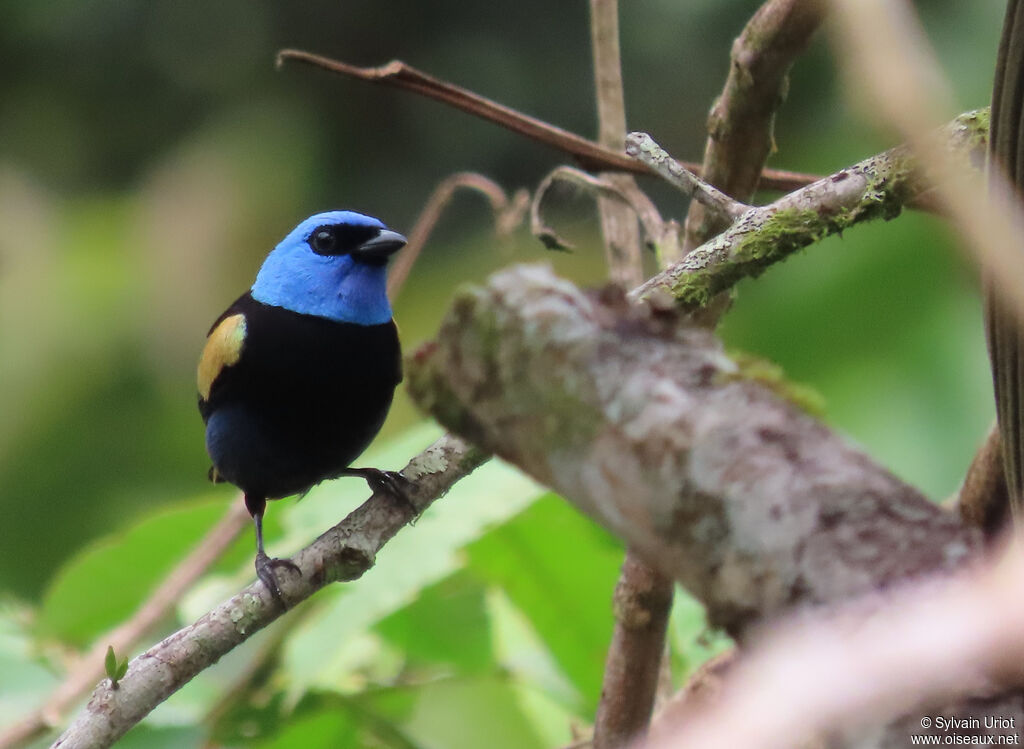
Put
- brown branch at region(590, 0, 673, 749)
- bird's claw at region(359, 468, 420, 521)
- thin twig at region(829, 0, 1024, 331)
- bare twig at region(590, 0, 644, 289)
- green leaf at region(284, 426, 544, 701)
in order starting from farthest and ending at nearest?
bare twig at region(590, 0, 644, 289)
green leaf at region(284, 426, 544, 701)
brown branch at region(590, 0, 673, 749)
bird's claw at region(359, 468, 420, 521)
thin twig at region(829, 0, 1024, 331)

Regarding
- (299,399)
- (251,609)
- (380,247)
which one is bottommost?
(251,609)

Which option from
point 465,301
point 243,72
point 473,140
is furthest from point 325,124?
point 465,301

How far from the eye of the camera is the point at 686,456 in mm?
777

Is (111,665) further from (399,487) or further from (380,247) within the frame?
(380,247)

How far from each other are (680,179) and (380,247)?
1165 millimetres

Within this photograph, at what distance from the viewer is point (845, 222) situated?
163 cm

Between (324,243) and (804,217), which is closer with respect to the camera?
(804,217)

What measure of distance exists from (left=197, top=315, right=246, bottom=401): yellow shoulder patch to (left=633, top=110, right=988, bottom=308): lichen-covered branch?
1.14 meters

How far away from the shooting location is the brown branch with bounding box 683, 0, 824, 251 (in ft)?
5.55

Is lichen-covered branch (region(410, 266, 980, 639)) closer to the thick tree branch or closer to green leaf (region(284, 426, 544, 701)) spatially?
the thick tree branch

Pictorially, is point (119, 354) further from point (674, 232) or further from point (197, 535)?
point (674, 232)

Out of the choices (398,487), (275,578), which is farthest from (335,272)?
(275,578)

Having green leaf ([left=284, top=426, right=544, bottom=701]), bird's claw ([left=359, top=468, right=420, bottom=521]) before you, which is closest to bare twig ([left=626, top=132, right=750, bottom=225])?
bird's claw ([left=359, top=468, right=420, bottom=521])

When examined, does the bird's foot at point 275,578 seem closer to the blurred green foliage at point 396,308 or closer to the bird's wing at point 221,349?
the blurred green foliage at point 396,308
